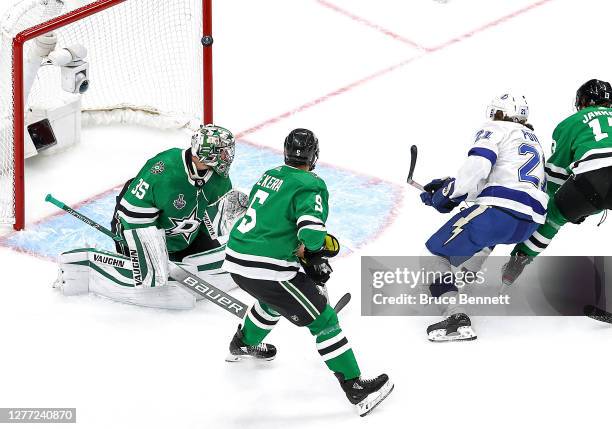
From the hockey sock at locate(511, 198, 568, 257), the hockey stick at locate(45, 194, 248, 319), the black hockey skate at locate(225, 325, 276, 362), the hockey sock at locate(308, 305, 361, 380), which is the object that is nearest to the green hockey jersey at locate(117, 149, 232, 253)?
the hockey stick at locate(45, 194, 248, 319)

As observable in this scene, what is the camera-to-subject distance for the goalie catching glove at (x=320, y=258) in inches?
167

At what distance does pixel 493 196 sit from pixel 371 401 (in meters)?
0.95

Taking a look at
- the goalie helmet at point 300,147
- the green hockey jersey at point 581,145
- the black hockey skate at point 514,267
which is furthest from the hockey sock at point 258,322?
the green hockey jersey at point 581,145

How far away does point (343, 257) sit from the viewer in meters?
5.45

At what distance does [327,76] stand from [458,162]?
1.20 m

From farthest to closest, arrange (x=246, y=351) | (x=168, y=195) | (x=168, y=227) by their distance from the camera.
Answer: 1. (x=168, y=227)
2. (x=168, y=195)
3. (x=246, y=351)

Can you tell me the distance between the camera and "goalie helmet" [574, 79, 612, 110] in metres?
5.04

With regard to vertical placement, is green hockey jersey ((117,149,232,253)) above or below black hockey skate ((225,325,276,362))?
above

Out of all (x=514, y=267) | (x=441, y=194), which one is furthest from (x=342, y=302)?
(x=514, y=267)

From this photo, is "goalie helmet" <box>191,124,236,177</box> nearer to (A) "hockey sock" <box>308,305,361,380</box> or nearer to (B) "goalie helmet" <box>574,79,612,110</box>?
(A) "hockey sock" <box>308,305,361,380</box>

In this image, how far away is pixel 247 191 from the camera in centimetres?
571

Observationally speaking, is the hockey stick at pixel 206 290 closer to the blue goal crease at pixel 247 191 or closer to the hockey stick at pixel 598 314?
the blue goal crease at pixel 247 191

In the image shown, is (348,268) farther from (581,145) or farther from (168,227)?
(581,145)

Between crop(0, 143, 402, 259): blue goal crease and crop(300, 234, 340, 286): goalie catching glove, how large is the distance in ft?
3.56
